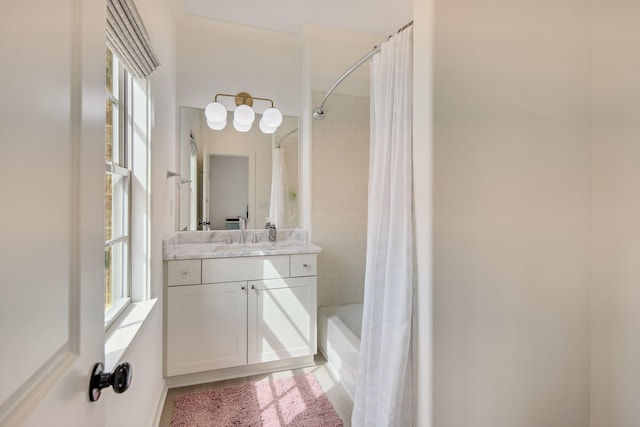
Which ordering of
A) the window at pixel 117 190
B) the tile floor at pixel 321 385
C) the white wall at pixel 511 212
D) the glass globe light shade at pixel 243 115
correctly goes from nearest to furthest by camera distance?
the white wall at pixel 511 212
the window at pixel 117 190
the tile floor at pixel 321 385
the glass globe light shade at pixel 243 115

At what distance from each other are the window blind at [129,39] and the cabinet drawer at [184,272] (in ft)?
3.62

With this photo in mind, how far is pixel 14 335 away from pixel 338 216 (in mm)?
2281

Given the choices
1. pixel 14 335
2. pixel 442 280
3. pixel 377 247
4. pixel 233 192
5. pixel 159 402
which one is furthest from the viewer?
pixel 233 192

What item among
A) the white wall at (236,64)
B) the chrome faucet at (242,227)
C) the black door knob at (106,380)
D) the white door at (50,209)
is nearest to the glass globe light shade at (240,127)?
the white wall at (236,64)

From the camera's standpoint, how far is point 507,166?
118cm

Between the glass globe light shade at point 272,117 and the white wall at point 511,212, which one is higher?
the glass globe light shade at point 272,117

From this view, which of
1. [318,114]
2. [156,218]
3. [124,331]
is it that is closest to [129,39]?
[156,218]

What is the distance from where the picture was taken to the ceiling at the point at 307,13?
2141mm

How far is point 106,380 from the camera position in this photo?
579 millimetres

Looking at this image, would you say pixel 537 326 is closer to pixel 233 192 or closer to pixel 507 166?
pixel 507 166

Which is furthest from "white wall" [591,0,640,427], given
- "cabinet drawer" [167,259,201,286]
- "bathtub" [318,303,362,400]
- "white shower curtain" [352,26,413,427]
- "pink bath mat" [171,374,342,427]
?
"cabinet drawer" [167,259,201,286]

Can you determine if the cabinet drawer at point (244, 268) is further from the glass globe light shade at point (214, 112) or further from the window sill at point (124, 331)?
the glass globe light shade at point (214, 112)

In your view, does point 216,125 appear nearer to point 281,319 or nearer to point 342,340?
point 281,319

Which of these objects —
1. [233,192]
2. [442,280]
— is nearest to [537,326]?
[442,280]
